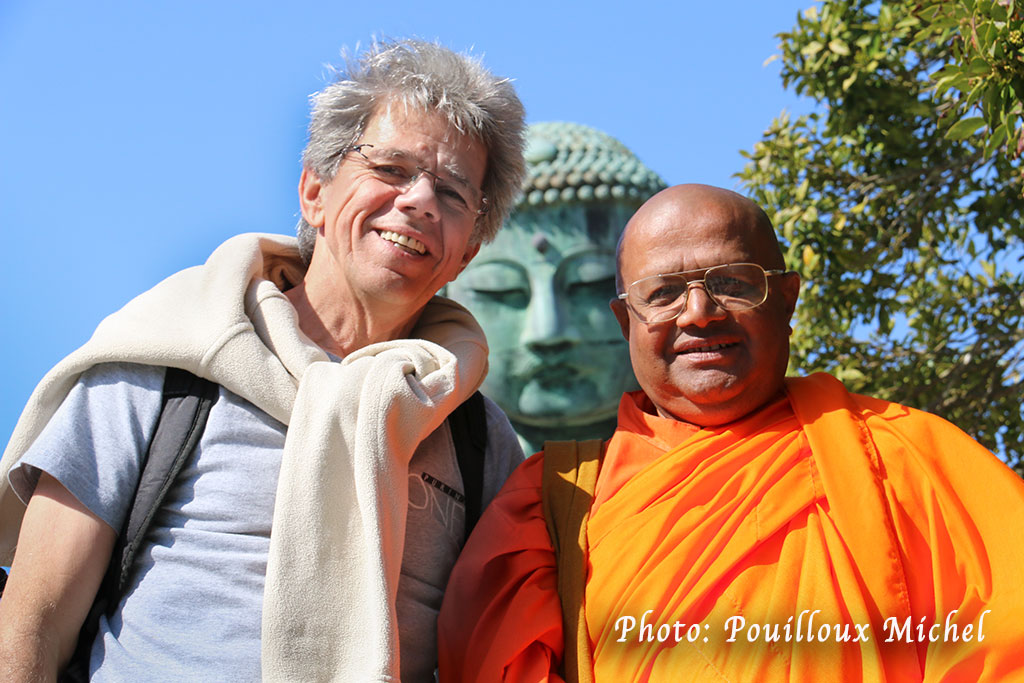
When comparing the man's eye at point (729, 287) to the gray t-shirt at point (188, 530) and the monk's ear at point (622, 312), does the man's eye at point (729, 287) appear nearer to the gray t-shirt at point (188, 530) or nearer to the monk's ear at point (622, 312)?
the monk's ear at point (622, 312)

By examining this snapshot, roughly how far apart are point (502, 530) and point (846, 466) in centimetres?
88

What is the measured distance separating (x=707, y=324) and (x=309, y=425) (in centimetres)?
107

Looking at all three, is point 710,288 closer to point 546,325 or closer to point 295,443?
point 295,443

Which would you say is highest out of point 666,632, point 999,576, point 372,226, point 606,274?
point 606,274

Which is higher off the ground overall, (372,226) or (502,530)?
(372,226)

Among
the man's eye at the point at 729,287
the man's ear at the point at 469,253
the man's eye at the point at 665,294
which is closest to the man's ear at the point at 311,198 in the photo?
the man's ear at the point at 469,253

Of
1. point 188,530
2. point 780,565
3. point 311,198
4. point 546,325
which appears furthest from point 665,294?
point 546,325

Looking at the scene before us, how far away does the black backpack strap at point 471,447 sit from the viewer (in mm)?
3162

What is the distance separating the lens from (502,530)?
2.91 meters

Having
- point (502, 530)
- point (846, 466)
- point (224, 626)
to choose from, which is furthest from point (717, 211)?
point (224, 626)

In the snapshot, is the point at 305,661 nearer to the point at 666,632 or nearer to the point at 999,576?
the point at 666,632

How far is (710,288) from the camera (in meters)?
3.01

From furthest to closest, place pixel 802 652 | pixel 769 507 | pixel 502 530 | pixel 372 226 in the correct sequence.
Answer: pixel 372 226 → pixel 502 530 → pixel 769 507 → pixel 802 652

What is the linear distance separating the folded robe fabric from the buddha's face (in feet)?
6.08
